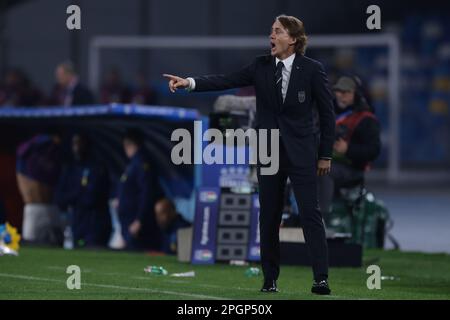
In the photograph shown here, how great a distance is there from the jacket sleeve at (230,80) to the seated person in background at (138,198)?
6.42 meters

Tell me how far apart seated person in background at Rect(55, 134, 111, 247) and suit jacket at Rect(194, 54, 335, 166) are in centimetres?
731

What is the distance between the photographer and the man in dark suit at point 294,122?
12359mm

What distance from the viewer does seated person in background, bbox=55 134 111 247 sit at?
1961 cm

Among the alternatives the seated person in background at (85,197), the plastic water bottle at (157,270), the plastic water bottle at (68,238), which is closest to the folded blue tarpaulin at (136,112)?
the seated person in background at (85,197)

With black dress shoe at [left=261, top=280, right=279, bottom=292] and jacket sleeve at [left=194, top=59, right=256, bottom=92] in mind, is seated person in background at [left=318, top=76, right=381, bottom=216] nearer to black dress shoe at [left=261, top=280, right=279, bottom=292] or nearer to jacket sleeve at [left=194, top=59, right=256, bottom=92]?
black dress shoe at [left=261, top=280, right=279, bottom=292]

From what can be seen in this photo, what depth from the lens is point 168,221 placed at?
18.8 metres

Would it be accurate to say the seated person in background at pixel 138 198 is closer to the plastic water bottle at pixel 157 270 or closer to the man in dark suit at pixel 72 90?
the plastic water bottle at pixel 157 270

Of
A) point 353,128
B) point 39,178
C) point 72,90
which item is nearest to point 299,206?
point 353,128

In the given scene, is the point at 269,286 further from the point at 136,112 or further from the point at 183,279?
the point at 136,112

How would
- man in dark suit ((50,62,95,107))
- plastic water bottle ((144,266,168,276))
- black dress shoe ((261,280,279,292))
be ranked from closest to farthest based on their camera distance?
1. black dress shoe ((261,280,279,292))
2. plastic water bottle ((144,266,168,276))
3. man in dark suit ((50,62,95,107))

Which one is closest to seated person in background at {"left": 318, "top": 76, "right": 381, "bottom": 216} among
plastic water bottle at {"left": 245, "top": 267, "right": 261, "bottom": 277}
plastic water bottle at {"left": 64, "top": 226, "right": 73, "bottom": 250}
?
plastic water bottle at {"left": 245, "top": 267, "right": 261, "bottom": 277}

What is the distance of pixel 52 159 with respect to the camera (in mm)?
20188

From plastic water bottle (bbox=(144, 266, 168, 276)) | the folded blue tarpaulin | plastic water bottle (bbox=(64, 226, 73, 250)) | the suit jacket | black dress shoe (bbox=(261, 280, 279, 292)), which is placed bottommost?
plastic water bottle (bbox=(64, 226, 73, 250))

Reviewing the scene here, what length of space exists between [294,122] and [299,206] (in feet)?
2.13
